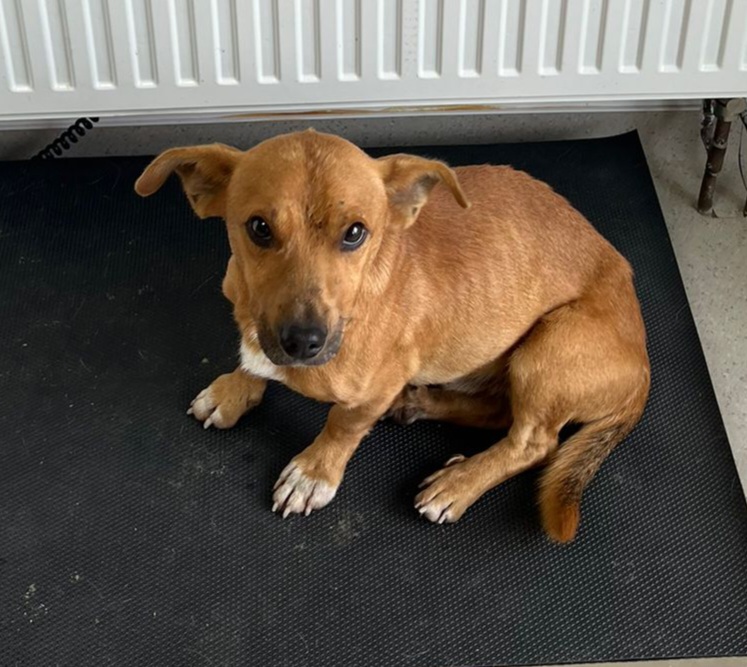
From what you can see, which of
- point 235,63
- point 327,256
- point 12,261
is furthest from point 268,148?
point 12,261

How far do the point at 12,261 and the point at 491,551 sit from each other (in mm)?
1170

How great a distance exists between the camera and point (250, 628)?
5.69ft

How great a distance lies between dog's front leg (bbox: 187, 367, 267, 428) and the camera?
6.46ft

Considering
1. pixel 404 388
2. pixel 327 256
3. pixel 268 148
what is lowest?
pixel 404 388

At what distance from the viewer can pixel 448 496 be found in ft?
6.13

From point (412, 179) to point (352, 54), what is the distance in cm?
56

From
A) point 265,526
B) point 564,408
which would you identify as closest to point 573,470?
point 564,408

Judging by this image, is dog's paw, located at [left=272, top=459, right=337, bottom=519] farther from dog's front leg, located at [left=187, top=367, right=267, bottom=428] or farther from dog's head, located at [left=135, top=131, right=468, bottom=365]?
dog's head, located at [left=135, top=131, right=468, bottom=365]

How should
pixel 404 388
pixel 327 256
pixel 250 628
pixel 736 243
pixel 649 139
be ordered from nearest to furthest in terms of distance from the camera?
pixel 327 256 → pixel 250 628 → pixel 404 388 → pixel 736 243 → pixel 649 139

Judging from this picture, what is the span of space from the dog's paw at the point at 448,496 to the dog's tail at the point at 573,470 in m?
0.13

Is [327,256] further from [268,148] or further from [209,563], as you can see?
[209,563]

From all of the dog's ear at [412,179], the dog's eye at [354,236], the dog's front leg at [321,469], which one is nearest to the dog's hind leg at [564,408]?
the dog's front leg at [321,469]

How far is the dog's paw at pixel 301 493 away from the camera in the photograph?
6.13 feet

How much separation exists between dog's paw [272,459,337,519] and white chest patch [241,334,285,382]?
7.9 inches
